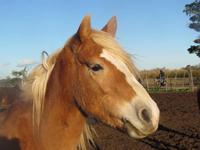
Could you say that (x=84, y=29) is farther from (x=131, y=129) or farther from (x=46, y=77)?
(x=131, y=129)

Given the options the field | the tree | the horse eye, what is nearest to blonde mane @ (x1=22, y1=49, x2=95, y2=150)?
the horse eye

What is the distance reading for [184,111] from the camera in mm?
15766

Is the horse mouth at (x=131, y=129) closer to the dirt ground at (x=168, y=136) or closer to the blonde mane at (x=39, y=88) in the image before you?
the blonde mane at (x=39, y=88)

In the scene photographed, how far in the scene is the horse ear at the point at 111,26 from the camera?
12.4 ft

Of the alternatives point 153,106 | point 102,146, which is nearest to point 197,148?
point 102,146

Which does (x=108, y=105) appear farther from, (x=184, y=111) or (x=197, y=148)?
(x=184, y=111)

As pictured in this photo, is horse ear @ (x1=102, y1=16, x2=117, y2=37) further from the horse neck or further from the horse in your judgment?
the horse neck

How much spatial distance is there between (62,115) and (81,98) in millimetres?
308

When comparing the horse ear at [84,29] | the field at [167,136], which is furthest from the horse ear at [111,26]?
the field at [167,136]

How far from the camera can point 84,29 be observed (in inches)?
129

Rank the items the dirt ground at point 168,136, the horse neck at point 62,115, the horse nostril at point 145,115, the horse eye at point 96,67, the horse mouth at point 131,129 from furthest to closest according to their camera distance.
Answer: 1. the dirt ground at point 168,136
2. the horse neck at point 62,115
3. the horse eye at point 96,67
4. the horse mouth at point 131,129
5. the horse nostril at point 145,115

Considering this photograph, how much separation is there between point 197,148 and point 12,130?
6.64m

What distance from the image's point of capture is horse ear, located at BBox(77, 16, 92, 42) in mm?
3229

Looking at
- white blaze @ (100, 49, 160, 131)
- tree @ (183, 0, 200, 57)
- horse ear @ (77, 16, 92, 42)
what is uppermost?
tree @ (183, 0, 200, 57)
